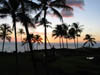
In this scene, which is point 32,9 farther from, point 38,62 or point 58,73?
point 38,62

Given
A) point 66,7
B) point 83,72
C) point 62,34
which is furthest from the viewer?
point 62,34

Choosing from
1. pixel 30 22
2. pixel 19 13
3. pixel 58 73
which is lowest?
pixel 58 73

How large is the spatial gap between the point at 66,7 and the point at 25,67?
521 inches

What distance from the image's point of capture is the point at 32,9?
21469 mm

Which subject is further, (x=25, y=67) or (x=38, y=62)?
(x=38, y=62)

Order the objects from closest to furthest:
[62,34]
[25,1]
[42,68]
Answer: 1. [25,1]
2. [42,68]
3. [62,34]

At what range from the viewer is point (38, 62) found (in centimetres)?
3341

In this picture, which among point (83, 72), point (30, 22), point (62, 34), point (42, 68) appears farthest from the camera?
point (62, 34)

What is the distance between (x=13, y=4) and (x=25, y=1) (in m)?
5.39

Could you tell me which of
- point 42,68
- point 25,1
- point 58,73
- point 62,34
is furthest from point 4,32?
point 25,1

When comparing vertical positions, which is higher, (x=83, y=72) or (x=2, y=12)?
(x=2, y=12)

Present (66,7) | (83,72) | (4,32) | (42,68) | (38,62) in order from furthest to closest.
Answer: (4,32), (38,62), (42,68), (83,72), (66,7)

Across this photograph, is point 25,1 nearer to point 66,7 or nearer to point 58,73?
point 66,7

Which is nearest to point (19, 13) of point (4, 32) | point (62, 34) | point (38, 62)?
point (38, 62)
